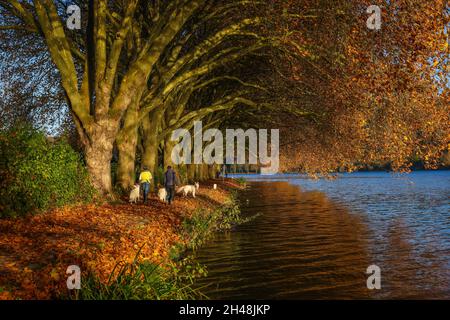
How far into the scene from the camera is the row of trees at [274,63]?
16047 mm

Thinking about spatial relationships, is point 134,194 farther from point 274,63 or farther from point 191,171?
point 191,171

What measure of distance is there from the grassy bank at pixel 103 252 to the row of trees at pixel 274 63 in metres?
3.79

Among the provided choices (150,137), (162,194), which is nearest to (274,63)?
(162,194)

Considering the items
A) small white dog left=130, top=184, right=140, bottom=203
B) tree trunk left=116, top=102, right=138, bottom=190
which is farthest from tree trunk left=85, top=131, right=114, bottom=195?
tree trunk left=116, top=102, right=138, bottom=190

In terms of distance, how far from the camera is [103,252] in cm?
1189

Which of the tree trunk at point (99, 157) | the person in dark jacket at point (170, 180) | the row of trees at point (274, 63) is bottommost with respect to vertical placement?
the person in dark jacket at point (170, 180)

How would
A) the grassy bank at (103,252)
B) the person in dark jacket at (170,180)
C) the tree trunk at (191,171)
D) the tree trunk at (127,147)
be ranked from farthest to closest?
the tree trunk at (191,171) < the person in dark jacket at (170,180) < the tree trunk at (127,147) < the grassy bank at (103,252)

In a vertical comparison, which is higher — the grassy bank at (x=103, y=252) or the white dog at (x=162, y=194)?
the white dog at (x=162, y=194)

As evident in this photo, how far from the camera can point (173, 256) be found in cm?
1516

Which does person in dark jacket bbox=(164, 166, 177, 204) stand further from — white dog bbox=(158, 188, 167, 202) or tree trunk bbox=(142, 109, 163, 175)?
tree trunk bbox=(142, 109, 163, 175)

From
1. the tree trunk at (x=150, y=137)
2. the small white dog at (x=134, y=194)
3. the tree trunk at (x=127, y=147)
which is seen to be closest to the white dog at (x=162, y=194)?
the tree trunk at (x=127, y=147)

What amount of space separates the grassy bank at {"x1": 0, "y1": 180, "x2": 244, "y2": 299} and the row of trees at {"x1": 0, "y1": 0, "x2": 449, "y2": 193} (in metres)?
3.79

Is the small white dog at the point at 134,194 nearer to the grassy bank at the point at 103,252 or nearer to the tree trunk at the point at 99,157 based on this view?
the grassy bank at the point at 103,252

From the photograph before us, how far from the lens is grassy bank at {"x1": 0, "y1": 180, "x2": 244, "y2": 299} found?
8930 millimetres
